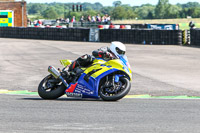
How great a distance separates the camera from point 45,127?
653 cm

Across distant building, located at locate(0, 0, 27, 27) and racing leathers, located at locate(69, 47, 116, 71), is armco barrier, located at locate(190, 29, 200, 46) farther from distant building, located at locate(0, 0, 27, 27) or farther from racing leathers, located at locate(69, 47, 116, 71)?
distant building, located at locate(0, 0, 27, 27)

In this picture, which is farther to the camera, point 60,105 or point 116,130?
point 60,105

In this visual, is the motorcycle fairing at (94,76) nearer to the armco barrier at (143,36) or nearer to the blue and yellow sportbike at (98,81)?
the blue and yellow sportbike at (98,81)

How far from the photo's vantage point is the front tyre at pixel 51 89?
30.6 feet

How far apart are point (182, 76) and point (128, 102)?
20.9 feet

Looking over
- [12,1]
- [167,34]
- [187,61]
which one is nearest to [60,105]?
[187,61]

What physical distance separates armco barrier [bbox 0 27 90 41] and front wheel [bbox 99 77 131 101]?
26902mm

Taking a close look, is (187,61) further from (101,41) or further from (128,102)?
(101,41)

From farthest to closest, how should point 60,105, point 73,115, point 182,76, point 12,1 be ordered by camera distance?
point 12,1 → point 182,76 → point 60,105 → point 73,115

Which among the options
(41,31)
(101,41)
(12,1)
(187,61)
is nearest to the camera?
(187,61)

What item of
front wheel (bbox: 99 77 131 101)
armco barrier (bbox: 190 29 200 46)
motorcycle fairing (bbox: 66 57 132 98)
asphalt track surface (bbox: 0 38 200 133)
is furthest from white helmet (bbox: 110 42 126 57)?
armco barrier (bbox: 190 29 200 46)

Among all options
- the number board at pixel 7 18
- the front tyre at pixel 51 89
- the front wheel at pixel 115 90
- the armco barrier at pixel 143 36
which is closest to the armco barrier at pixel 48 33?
the armco barrier at pixel 143 36

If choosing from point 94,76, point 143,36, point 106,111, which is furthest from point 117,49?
point 143,36

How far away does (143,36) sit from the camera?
32219 mm
